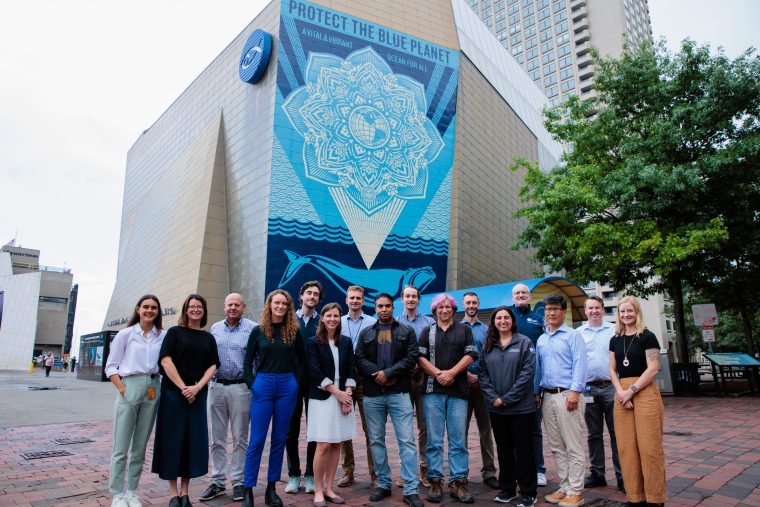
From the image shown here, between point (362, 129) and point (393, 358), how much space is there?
17.5 m

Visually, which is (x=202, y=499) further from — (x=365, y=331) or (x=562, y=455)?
(x=562, y=455)

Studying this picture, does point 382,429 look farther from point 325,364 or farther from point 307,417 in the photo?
point 325,364

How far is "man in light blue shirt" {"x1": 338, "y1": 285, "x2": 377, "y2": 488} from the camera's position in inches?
194

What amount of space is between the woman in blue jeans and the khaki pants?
7.67 ft

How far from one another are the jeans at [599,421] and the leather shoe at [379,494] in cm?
202

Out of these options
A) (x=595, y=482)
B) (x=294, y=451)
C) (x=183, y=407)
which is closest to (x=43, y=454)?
(x=183, y=407)

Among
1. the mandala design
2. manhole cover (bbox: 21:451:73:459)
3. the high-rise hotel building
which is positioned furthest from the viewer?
the high-rise hotel building

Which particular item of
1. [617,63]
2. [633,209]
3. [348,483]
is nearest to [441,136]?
[617,63]

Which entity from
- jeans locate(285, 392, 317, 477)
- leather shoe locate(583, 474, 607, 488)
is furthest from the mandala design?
leather shoe locate(583, 474, 607, 488)

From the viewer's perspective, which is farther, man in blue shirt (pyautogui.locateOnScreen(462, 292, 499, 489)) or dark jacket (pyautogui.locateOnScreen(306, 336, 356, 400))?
man in blue shirt (pyautogui.locateOnScreen(462, 292, 499, 489))

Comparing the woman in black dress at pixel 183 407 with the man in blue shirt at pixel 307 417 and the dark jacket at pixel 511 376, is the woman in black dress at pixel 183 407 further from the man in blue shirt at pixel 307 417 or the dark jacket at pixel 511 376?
the dark jacket at pixel 511 376

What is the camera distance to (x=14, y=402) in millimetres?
12844

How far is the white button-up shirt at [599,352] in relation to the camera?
16.1ft

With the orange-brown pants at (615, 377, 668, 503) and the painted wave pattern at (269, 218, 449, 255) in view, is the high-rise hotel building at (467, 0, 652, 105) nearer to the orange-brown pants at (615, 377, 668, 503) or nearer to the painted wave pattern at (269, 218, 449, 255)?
the painted wave pattern at (269, 218, 449, 255)
